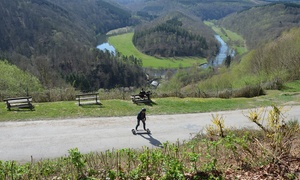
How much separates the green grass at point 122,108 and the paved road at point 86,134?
100 centimetres

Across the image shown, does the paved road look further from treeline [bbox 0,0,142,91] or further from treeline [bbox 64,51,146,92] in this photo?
treeline [bbox 64,51,146,92]

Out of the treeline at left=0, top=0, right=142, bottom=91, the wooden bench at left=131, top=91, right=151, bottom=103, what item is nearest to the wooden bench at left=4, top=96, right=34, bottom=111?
the wooden bench at left=131, top=91, right=151, bottom=103

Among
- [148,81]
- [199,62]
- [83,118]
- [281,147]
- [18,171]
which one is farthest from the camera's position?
[199,62]

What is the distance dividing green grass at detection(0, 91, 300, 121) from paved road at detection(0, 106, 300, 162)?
1.00 meters

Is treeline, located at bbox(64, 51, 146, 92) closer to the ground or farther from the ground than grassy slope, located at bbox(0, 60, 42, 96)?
farther from the ground

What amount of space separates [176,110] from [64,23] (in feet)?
578

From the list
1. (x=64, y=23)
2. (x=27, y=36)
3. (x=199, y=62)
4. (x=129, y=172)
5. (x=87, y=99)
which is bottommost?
(x=129, y=172)

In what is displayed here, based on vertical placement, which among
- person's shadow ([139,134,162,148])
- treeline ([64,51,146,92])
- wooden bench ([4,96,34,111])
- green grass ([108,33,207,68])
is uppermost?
green grass ([108,33,207,68])

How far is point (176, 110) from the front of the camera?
2512 centimetres

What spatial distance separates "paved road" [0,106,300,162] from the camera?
15.9 metres

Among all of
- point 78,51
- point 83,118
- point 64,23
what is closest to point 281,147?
point 83,118

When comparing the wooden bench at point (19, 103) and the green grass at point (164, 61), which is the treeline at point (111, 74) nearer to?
the green grass at point (164, 61)

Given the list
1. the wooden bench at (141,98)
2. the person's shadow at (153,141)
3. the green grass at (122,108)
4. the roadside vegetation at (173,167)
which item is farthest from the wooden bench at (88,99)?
the roadside vegetation at (173,167)

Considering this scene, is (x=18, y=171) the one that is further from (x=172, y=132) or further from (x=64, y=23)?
(x=64, y=23)
